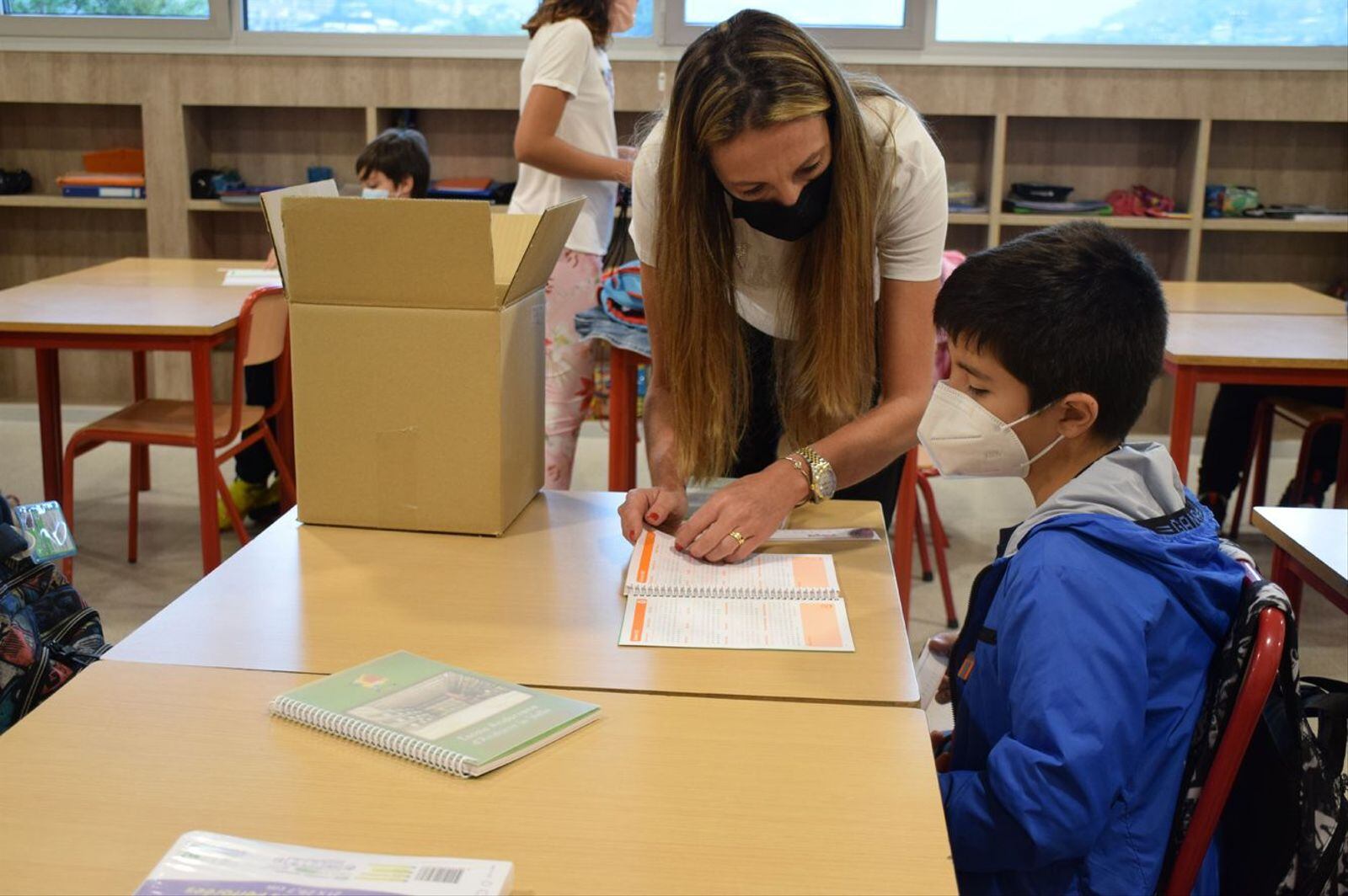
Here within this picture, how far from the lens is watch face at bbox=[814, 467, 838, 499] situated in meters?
1.57

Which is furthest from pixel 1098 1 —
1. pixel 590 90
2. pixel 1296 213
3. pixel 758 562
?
pixel 758 562

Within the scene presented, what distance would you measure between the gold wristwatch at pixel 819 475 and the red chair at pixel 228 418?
1.69 meters

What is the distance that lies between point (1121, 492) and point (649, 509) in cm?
57

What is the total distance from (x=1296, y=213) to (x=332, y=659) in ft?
14.5

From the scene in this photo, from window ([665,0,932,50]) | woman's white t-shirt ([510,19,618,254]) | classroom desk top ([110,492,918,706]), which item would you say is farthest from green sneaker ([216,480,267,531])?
window ([665,0,932,50])

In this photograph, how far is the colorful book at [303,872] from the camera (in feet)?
2.61

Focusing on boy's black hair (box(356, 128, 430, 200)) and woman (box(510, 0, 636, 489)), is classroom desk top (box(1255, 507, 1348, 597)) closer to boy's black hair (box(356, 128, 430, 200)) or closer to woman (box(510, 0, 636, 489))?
woman (box(510, 0, 636, 489))

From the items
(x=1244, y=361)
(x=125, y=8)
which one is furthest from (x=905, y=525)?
(x=125, y=8)

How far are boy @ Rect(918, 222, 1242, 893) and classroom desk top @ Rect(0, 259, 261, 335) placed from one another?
6.64 ft

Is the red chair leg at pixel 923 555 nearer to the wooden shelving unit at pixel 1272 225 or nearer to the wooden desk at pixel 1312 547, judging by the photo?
the wooden desk at pixel 1312 547

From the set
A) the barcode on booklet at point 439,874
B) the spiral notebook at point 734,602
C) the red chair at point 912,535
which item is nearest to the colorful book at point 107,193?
the red chair at point 912,535

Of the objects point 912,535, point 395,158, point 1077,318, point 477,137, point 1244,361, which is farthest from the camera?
point 477,137

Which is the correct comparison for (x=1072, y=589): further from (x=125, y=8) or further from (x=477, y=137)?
(x=125, y=8)

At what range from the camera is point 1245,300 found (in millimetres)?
3594
